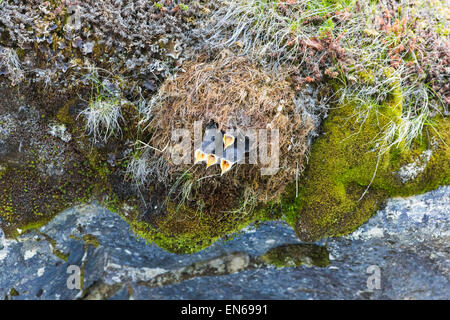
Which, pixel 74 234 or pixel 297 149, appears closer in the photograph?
pixel 297 149

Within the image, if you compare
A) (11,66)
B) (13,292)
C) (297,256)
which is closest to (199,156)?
(297,256)

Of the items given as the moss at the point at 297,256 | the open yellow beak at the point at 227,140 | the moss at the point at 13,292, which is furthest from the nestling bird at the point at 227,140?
the moss at the point at 13,292

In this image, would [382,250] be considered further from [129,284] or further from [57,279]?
[57,279]

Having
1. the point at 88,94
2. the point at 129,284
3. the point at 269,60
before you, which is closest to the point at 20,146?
the point at 88,94

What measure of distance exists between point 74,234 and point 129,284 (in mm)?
870

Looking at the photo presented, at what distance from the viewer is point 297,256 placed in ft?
13.7

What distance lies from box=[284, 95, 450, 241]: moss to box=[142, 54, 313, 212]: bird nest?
10.7 inches

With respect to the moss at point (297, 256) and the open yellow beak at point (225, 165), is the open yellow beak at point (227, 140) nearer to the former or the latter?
the open yellow beak at point (225, 165)

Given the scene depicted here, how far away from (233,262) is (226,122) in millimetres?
1849

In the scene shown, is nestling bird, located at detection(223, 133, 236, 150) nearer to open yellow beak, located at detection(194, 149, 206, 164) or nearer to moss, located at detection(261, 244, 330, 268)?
open yellow beak, located at detection(194, 149, 206, 164)

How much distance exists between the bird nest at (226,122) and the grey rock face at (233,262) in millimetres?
630

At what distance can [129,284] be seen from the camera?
14.0 feet

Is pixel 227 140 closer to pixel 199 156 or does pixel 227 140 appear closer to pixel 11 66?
pixel 199 156

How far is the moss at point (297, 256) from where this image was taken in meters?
4.10
